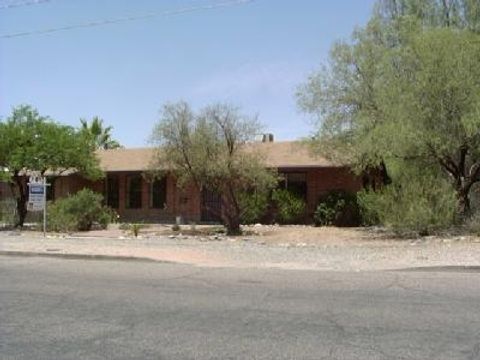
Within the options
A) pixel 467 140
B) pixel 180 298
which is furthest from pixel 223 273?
pixel 467 140

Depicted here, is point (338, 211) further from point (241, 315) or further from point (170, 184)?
point (241, 315)

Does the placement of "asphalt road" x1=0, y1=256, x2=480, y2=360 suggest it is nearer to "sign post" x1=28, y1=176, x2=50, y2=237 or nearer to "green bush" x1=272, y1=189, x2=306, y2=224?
"sign post" x1=28, y1=176, x2=50, y2=237

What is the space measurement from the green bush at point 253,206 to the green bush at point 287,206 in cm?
70

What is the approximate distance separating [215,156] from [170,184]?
9.69 metres

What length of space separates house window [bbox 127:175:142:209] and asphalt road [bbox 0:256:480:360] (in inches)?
847

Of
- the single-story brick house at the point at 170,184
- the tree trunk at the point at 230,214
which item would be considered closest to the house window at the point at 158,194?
the single-story brick house at the point at 170,184

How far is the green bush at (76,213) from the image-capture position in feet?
93.6

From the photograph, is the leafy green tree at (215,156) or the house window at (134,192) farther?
the house window at (134,192)

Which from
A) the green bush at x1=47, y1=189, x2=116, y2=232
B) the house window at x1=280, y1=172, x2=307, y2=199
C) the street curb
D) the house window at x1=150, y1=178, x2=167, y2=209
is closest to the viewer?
the street curb

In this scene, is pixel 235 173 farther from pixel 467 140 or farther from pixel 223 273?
pixel 223 273

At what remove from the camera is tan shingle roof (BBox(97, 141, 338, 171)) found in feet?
104

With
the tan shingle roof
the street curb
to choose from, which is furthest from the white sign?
the street curb

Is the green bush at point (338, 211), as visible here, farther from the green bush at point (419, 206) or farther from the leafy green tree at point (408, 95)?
the green bush at point (419, 206)

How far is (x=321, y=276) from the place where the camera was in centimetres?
1423
